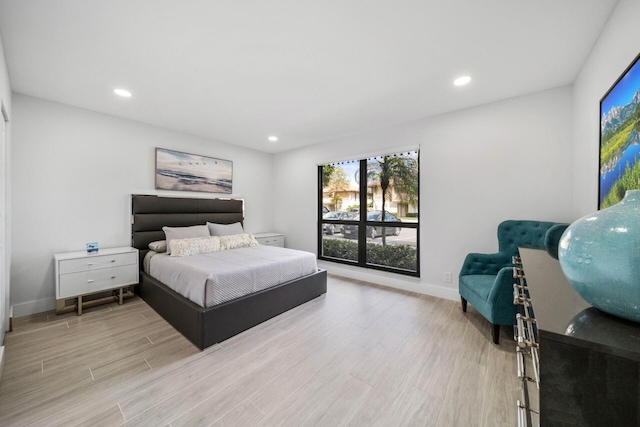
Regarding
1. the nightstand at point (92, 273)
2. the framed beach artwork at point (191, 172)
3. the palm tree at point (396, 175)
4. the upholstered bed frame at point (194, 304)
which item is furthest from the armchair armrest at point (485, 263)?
the nightstand at point (92, 273)

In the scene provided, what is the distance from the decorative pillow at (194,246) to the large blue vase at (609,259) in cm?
362

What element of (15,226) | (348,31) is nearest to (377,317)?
(348,31)

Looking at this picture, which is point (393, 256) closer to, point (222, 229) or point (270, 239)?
point (270, 239)

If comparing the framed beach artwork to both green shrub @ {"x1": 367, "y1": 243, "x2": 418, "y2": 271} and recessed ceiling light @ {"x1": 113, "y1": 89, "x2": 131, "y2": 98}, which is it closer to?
recessed ceiling light @ {"x1": 113, "y1": 89, "x2": 131, "y2": 98}

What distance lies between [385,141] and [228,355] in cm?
348

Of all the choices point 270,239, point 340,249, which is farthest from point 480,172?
point 270,239

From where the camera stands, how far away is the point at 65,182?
121 inches

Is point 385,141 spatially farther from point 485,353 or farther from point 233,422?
point 233,422

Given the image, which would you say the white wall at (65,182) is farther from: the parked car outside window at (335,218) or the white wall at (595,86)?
the white wall at (595,86)

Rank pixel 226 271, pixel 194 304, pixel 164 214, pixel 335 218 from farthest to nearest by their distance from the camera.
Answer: pixel 335 218, pixel 164 214, pixel 226 271, pixel 194 304

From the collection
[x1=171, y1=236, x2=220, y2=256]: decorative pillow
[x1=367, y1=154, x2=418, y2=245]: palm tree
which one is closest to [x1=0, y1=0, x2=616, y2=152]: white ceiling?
[x1=367, y1=154, x2=418, y2=245]: palm tree

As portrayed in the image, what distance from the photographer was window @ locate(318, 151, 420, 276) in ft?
12.6

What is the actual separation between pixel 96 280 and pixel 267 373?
250 centimetres

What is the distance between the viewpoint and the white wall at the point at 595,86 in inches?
58.8
